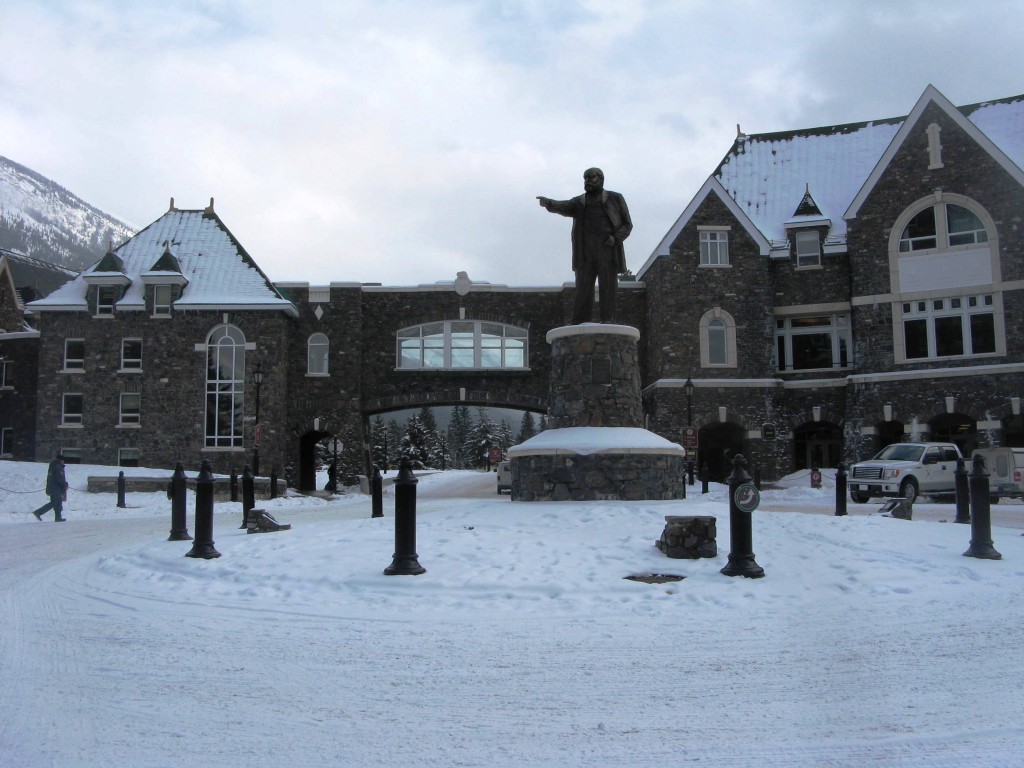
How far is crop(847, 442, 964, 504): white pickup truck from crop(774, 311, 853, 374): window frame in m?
9.86

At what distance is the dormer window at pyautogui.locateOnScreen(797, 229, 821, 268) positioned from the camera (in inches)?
1314

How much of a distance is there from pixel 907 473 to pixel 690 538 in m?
15.6

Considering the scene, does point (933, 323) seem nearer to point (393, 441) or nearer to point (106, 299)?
point (106, 299)

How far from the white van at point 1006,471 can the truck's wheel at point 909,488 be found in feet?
7.82

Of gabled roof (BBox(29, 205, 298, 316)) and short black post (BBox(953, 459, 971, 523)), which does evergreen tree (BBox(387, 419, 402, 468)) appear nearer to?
gabled roof (BBox(29, 205, 298, 316))

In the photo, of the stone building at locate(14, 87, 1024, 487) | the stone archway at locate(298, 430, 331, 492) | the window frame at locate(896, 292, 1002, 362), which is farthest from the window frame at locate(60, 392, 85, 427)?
the window frame at locate(896, 292, 1002, 362)

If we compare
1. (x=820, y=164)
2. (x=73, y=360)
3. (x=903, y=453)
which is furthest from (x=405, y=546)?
(x=820, y=164)

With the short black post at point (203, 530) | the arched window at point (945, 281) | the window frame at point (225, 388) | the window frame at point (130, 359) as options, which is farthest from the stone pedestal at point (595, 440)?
the window frame at point (130, 359)

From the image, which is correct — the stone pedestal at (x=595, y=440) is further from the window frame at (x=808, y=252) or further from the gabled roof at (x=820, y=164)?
the window frame at (x=808, y=252)

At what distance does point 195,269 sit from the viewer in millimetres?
37250

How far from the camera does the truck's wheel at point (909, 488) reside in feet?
70.1

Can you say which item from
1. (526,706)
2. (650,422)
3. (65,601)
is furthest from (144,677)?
(650,422)

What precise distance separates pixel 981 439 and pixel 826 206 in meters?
11.3

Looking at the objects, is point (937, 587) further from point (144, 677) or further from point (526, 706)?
point (144, 677)
